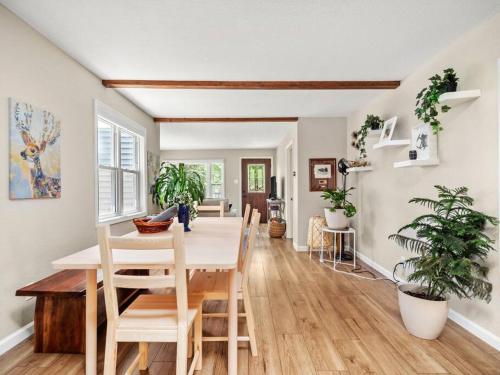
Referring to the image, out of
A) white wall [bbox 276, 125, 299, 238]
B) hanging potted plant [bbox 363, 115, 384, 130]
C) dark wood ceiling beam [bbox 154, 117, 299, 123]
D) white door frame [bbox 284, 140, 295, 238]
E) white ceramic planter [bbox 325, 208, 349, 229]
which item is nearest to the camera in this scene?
hanging potted plant [bbox 363, 115, 384, 130]

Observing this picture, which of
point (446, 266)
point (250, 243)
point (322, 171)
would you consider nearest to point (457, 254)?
point (446, 266)

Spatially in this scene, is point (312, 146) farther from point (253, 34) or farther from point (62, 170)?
point (62, 170)

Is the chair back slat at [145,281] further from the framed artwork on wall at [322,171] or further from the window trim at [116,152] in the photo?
the framed artwork on wall at [322,171]

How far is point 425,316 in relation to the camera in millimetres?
1929

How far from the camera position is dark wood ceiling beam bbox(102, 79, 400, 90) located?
3.04m

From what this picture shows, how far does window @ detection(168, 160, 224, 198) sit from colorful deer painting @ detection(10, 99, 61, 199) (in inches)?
240

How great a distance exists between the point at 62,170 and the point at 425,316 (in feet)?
10.2

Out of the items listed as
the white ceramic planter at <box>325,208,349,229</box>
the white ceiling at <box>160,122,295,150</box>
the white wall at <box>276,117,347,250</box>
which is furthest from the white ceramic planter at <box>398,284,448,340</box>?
the white ceiling at <box>160,122,295,150</box>

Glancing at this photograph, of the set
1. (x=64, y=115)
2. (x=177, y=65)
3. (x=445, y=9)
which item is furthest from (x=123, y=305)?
(x=445, y=9)

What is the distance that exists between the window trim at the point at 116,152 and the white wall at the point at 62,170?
0.08 meters

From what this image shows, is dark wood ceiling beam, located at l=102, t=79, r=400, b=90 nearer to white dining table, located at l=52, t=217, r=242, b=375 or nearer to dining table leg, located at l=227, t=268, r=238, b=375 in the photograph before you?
white dining table, located at l=52, t=217, r=242, b=375

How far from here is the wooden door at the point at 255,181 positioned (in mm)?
8391

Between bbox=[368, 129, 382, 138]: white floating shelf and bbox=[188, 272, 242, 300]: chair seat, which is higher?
bbox=[368, 129, 382, 138]: white floating shelf

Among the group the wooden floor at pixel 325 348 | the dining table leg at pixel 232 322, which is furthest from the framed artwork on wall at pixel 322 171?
the dining table leg at pixel 232 322
